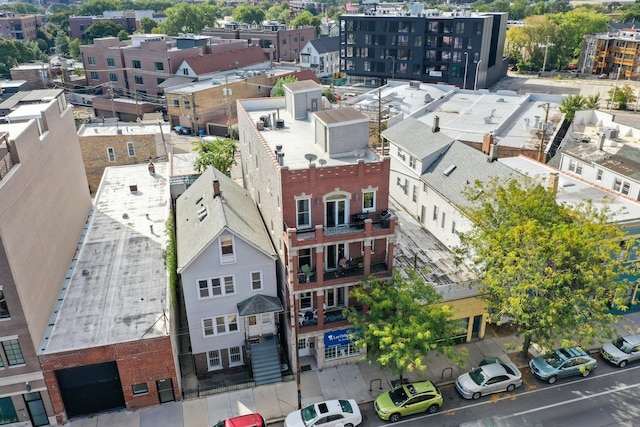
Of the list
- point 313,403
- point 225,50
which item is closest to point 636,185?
point 313,403

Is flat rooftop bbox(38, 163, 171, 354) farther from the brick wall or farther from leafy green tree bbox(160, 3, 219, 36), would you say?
leafy green tree bbox(160, 3, 219, 36)

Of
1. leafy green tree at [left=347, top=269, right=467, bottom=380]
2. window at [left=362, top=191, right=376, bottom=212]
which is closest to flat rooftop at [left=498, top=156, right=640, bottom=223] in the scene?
window at [left=362, top=191, right=376, bottom=212]

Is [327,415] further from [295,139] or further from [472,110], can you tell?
[472,110]

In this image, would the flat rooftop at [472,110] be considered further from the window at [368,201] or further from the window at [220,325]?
the window at [220,325]

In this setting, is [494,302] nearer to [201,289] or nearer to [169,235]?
[201,289]

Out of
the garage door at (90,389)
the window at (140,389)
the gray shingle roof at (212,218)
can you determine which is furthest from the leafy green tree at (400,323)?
the garage door at (90,389)
